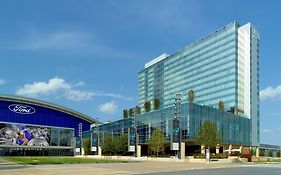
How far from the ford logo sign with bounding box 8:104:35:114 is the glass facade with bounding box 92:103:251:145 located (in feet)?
146

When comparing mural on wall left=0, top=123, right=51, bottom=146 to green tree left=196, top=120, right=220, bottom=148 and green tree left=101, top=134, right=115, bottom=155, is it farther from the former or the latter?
green tree left=196, top=120, right=220, bottom=148

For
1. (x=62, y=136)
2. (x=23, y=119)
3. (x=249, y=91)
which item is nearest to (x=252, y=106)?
(x=249, y=91)

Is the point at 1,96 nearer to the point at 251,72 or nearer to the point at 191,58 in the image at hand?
the point at 191,58

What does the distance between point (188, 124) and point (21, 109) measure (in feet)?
321

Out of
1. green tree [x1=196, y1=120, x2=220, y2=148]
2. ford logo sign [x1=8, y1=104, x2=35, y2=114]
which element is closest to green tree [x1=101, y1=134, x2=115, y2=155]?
green tree [x1=196, y1=120, x2=220, y2=148]

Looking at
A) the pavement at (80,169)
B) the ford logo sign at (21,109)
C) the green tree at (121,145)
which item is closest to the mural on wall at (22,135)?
the ford logo sign at (21,109)

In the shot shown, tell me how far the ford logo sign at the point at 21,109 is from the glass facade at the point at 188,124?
146 feet

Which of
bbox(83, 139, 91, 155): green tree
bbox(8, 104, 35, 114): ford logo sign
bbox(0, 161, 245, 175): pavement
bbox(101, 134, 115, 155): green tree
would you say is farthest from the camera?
bbox(8, 104, 35, 114): ford logo sign

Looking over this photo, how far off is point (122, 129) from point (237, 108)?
143 ft

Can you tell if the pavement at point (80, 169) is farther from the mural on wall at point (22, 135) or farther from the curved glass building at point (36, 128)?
the curved glass building at point (36, 128)

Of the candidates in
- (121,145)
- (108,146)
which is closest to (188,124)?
(121,145)

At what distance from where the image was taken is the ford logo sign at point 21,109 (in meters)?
175

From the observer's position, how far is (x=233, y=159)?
77.6m

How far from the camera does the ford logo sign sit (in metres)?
175
